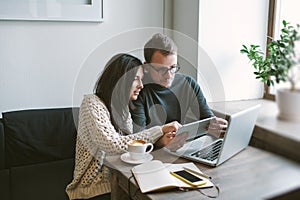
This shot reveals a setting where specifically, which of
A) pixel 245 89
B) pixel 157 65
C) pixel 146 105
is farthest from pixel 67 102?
pixel 245 89

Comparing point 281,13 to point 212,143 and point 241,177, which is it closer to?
point 241,177

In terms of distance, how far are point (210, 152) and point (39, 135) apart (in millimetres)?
946

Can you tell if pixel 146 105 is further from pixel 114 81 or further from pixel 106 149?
pixel 106 149

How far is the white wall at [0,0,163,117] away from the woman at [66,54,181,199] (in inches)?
14.8

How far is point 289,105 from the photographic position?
43 centimetres

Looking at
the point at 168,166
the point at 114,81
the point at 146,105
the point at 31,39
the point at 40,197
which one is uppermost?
the point at 31,39

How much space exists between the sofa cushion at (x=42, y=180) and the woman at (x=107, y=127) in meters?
0.37

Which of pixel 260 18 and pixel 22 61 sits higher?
pixel 260 18

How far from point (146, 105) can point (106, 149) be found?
317 millimetres

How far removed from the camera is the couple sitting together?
1405 millimetres

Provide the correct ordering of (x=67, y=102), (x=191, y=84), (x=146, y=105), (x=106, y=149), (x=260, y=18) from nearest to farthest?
(x=260, y=18) → (x=106, y=149) → (x=146, y=105) → (x=191, y=84) → (x=67, y=102)

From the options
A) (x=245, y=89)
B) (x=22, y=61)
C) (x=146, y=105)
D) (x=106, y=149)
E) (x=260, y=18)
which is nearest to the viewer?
(x=260, y=18)

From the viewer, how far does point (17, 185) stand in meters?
1.82

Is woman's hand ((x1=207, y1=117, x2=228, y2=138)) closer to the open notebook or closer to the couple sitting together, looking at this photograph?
the couple sitting together
